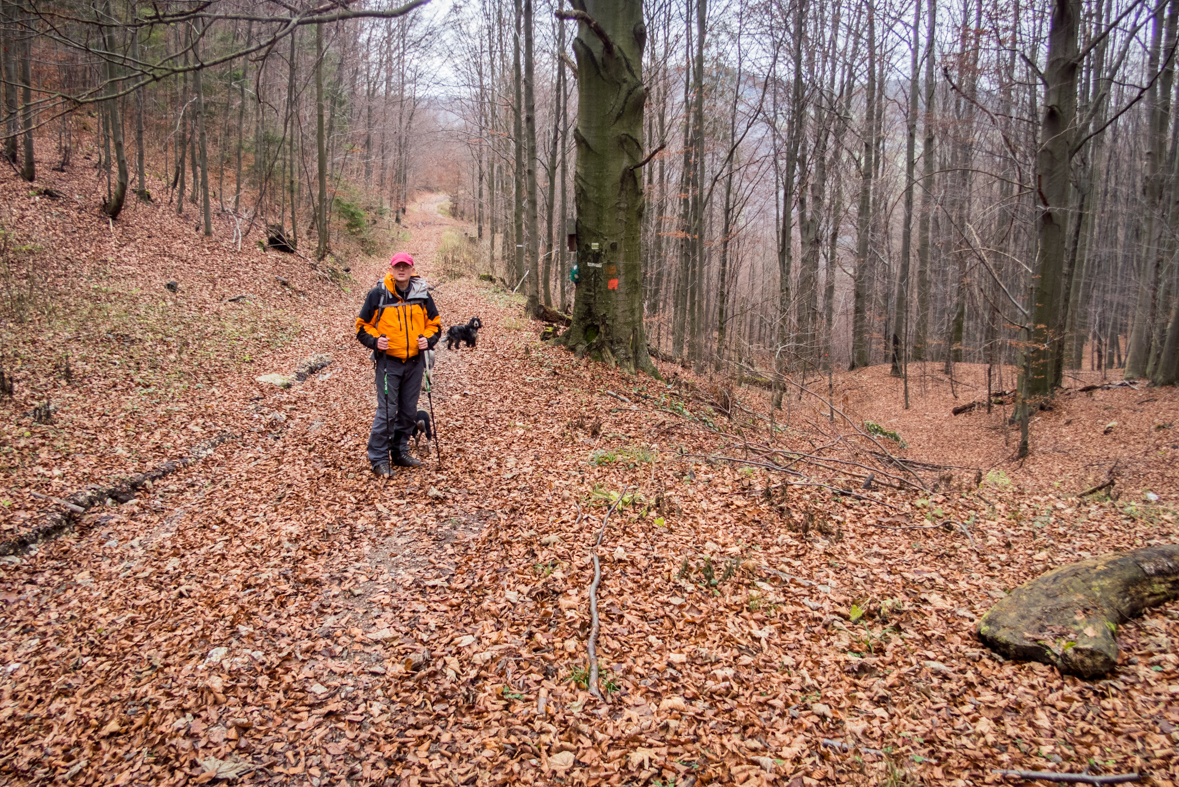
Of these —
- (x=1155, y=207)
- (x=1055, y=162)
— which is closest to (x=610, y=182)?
(x=1055, y=162)

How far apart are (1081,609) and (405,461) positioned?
5609 mm

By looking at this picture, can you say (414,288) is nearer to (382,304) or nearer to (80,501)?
(382,304)

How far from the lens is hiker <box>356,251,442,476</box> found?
5.80 metres

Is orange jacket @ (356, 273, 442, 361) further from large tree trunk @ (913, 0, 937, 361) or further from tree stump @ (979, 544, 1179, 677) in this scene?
large tree trunk @ (913, 0, 937, 361)

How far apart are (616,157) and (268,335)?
327 inches

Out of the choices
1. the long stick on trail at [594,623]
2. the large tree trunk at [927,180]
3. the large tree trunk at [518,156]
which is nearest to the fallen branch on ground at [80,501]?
the long stick on trail at [594,623]

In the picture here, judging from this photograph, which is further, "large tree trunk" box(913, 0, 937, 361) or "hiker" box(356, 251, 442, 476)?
"large tree trunk" box(913, 0, 937, 361)

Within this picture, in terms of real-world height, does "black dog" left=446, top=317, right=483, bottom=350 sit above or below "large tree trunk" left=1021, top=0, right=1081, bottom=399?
below

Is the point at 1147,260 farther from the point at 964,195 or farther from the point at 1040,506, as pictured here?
the point at 1040,506

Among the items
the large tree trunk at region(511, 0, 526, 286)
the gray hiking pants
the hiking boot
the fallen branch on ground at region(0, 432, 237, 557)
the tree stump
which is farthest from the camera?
the large tree trunk at region(511, 0, 526, 286)

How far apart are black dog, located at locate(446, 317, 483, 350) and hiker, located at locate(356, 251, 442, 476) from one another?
386cm

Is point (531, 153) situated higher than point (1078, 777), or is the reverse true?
point (531, 153)

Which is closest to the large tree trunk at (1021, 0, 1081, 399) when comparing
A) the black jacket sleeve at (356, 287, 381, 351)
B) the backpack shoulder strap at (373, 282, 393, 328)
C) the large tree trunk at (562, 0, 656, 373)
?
the large tree trunk at (562, 0, 656, 373)

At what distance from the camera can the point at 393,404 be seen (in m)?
5.99
